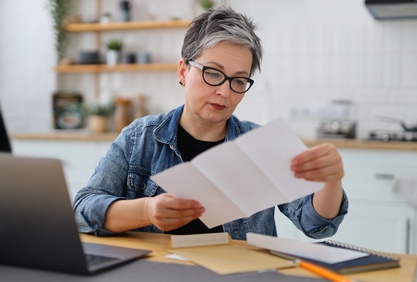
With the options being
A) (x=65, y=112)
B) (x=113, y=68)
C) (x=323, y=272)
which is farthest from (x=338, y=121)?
(x=323, y=272)

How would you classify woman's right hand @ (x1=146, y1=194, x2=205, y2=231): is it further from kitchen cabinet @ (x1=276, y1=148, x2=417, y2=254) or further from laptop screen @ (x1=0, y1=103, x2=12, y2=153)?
kitchen cabinet @ (x1=276, y1=148, x2=417, y2=254)

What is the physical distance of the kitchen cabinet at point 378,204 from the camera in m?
3.17

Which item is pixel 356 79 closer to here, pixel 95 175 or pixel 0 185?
pixel 95 175

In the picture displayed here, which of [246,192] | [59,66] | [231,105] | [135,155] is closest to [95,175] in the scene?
[135,155]

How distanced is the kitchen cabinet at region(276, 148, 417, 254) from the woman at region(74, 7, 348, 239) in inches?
64.1

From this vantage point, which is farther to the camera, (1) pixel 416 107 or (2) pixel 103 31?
(2) pixel 103 31

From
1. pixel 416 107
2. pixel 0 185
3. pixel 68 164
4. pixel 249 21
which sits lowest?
pixel 68 164

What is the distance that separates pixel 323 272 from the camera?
1.07 m

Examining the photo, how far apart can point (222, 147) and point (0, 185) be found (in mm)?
413

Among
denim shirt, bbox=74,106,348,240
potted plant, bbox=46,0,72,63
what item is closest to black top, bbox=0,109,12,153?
denim shirt, bbox=74,106,348,240

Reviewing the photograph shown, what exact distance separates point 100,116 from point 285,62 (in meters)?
1.38

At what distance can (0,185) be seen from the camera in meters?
1.11

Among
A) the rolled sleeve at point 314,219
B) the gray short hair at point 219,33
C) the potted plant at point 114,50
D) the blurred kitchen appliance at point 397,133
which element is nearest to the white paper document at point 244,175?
the rolled sleeve at point 314,219

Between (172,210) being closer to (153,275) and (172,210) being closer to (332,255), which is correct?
(153,275)
